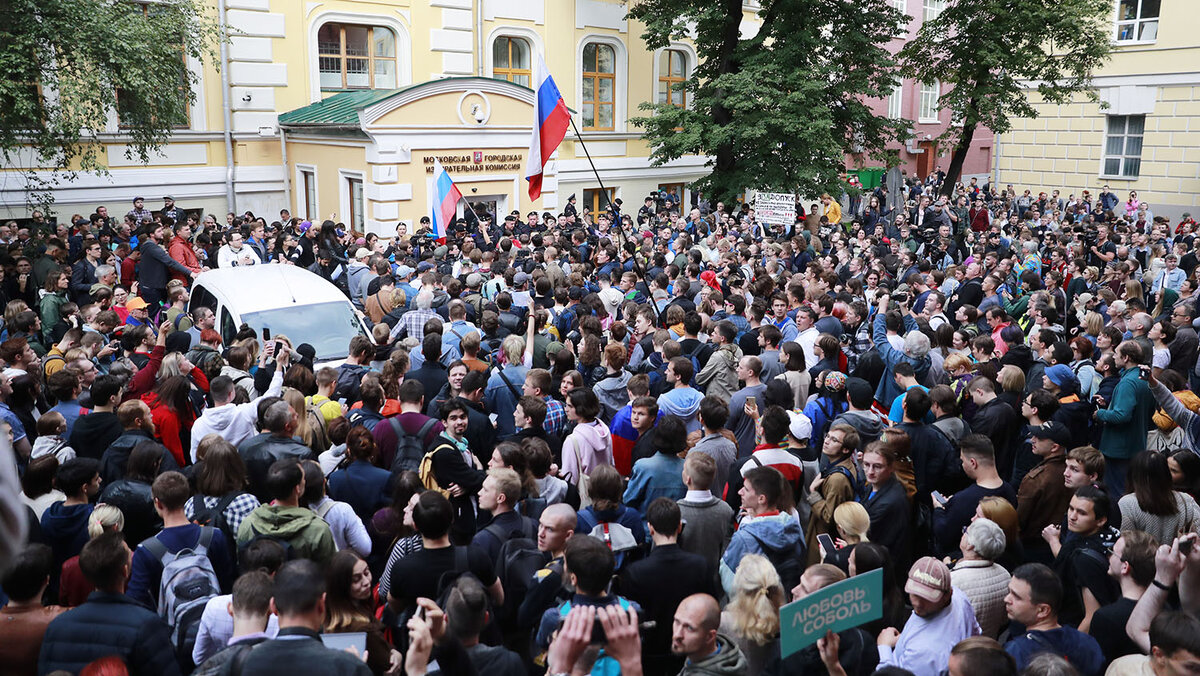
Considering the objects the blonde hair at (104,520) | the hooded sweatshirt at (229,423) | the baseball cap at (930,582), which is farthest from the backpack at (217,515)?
the baseball cap at (930,582)

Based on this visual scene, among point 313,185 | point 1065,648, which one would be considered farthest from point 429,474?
point 313,185

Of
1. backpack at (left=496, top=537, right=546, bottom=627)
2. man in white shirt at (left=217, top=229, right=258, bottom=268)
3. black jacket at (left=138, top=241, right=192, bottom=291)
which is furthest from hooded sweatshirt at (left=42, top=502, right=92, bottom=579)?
man in white shirt at (left=217, top=229, right=258, bottom=268)

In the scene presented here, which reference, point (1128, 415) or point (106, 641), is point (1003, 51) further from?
point (106, 641)

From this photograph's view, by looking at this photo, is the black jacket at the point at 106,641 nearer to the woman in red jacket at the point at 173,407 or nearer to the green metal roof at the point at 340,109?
the woman in red jacket at the point at 173,407

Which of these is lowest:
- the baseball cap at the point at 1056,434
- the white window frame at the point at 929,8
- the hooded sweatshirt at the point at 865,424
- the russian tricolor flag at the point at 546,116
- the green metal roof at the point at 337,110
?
the hooded sweatshirt at the point at 865,424

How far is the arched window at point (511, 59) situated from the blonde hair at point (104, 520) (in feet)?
69.9

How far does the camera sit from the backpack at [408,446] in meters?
5.81

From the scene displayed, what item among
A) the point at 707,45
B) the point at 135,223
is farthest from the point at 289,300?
the point at 707,45

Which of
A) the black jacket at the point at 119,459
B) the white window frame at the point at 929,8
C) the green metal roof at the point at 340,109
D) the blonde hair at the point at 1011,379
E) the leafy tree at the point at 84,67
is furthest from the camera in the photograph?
the white window frame at the point at 929,8

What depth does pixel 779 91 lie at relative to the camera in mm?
21250

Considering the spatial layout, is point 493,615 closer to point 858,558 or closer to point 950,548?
point 858,558

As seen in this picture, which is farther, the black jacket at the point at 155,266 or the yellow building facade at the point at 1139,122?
the yellow building facade at the point at 1139,122

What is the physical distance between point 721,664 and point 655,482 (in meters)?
2.16

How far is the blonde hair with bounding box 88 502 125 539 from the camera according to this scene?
15.4ft
